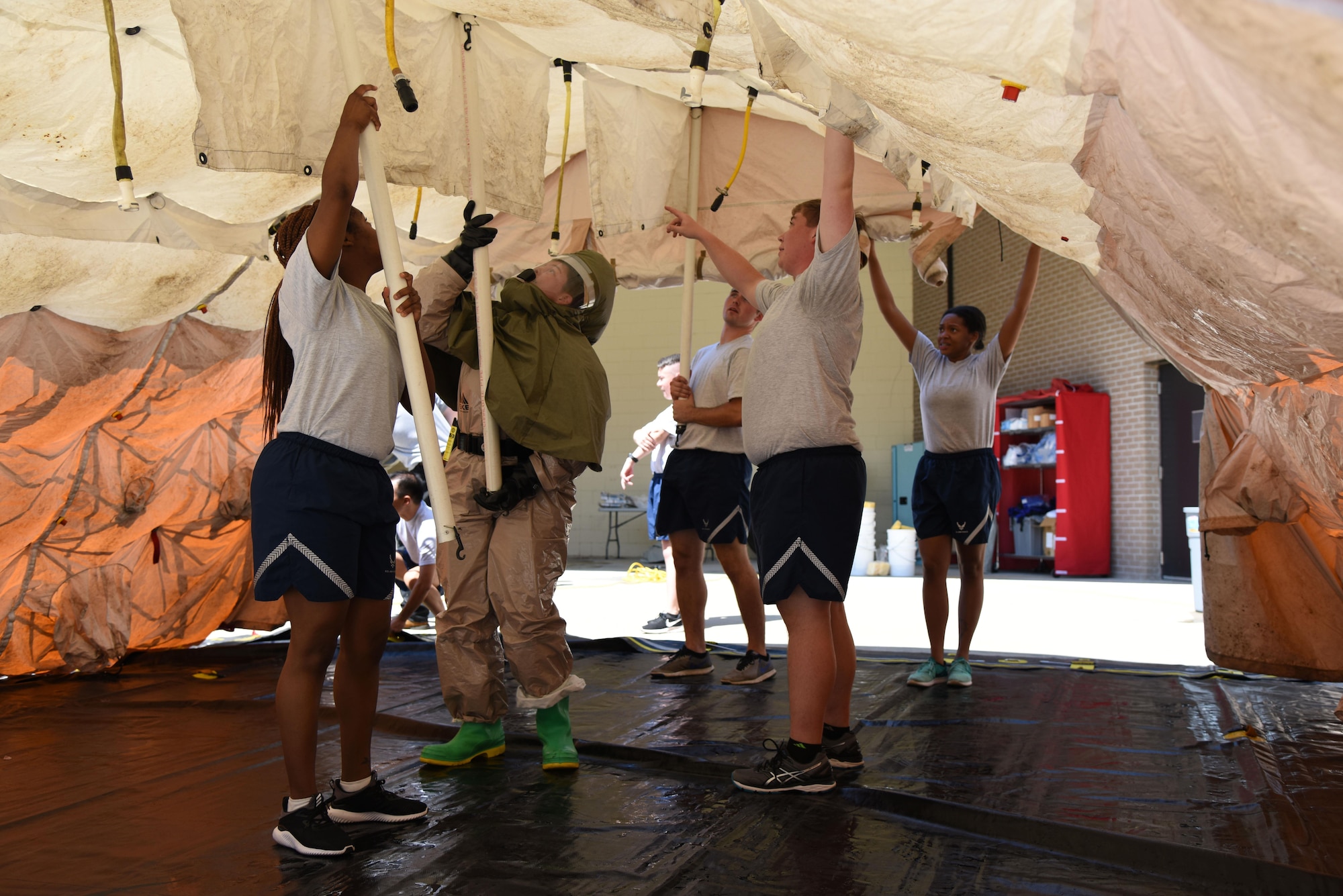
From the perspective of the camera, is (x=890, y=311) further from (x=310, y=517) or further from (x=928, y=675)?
(x=310, y=517)

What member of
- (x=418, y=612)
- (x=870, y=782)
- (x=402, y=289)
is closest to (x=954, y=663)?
(x=870, y=782)

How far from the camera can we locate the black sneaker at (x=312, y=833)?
2.00 m

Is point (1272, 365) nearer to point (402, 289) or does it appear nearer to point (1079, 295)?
point (402, 289)

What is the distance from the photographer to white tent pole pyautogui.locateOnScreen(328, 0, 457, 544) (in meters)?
2.19

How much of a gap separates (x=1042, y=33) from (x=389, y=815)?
2.16m

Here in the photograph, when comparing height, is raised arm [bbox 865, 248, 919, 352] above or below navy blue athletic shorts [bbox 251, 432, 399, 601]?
above

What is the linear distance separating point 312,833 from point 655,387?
12.9m

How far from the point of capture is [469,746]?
280 centimetres

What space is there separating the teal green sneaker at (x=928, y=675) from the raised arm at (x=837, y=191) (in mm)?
2259

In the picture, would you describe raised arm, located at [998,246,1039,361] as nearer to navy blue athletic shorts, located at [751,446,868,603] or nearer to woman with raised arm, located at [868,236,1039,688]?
woman with raised arm, located at [868,236,1039,688]

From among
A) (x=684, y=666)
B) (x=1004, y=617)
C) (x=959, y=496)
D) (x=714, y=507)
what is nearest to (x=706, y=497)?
(x=714, y=507)

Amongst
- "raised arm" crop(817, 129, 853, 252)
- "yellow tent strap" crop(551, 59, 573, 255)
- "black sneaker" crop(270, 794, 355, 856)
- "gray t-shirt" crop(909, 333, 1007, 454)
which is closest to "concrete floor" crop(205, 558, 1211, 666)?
"gray t-shirt" crop(909, 333, 1007, 454)

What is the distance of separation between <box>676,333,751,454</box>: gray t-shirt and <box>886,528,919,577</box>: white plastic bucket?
9.00 m

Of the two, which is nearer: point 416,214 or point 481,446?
point 481,446
